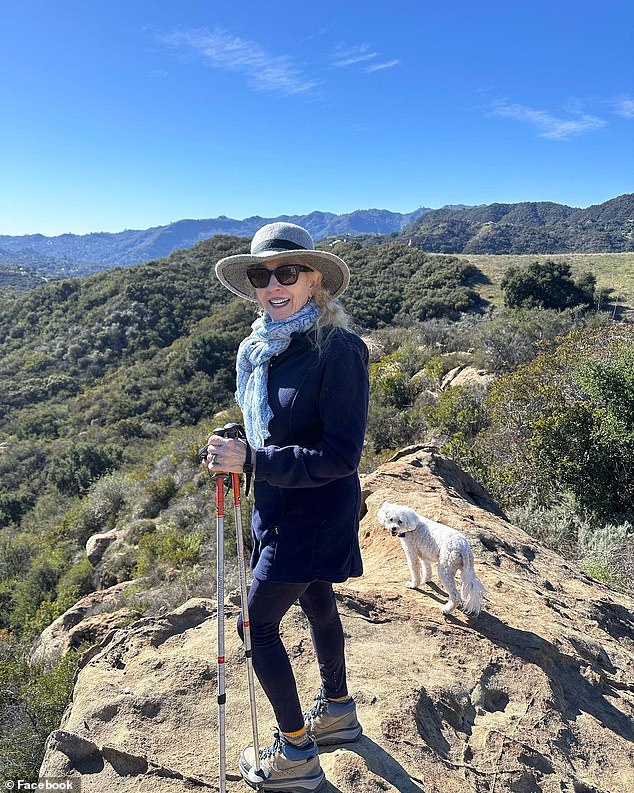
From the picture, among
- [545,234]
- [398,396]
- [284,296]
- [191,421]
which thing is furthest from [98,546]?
[545,234]

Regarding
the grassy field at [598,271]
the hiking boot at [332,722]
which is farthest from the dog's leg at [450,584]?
the grassy field at [598,271]

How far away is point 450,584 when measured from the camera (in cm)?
383

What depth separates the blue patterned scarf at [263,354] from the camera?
2.06 metres

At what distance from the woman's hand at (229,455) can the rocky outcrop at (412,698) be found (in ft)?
5.03

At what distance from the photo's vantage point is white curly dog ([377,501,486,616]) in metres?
3.75

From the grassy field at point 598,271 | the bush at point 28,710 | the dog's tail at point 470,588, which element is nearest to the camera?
the bush at point 28,710

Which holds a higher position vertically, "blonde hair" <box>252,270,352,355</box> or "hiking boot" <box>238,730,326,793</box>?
"blonde hair" <box>252,270,352,355</box>

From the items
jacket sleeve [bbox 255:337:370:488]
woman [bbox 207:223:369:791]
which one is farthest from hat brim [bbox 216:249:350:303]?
jacket sleeve [bbox 255:337:370:488]

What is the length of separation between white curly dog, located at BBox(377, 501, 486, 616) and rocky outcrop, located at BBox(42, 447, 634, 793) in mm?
159

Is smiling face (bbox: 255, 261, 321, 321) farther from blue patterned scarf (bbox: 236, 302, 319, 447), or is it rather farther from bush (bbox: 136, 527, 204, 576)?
bush (bbox: 136, 527, 204, 576)

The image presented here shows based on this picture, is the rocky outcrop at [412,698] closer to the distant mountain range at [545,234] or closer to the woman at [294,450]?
the woman at [294,450]

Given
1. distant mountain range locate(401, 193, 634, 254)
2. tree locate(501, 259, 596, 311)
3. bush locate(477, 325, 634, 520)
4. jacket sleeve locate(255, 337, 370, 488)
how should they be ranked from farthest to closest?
distant mountain range locate(401, 193, 634, 254), tree locate(501, 259, 596, 311), bush locate(477, 325, 634, 520), jacket sleeve locate(255, 337, 370, 488)

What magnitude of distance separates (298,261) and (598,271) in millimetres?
36997

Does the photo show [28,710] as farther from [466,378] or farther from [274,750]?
[466,378]
